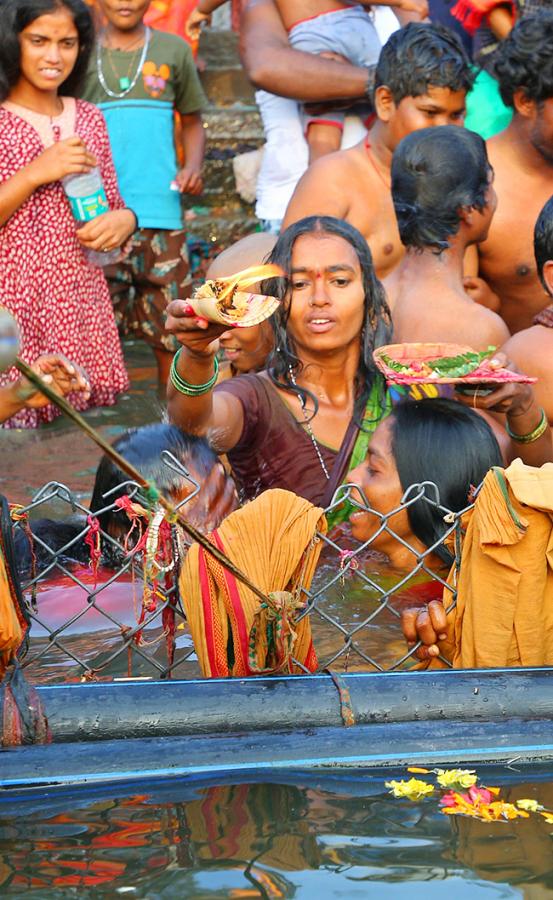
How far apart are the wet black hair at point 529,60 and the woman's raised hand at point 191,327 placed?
2973 millimetres

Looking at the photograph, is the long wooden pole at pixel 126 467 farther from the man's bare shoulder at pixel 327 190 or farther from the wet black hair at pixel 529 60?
the wet black hair at pixel 529 60

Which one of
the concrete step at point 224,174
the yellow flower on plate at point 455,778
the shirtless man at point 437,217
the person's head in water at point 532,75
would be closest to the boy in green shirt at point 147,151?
the concrete step at point 224,174

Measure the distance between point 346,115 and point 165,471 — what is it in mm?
4069

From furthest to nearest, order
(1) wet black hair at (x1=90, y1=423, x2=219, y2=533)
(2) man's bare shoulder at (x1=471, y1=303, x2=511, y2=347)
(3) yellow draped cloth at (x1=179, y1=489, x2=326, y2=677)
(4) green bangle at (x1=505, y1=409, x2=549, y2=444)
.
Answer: (2) man's bare shoulder at (x1=471, y1=303, x2=511, y2=347)
(4) green bangle at (x1=505, y1=409, x2=549, y2=444)
(1) wet black hair at (x1=90, y1=423, x2=219, y2=533)
(3) yellow draped cloth at (x1=179, y1=489, x2=326, y2=677)

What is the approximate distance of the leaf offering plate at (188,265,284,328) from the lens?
10.5ft

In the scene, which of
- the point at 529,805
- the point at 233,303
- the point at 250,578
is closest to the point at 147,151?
the point at 233,303

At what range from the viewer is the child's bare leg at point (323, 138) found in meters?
7.12

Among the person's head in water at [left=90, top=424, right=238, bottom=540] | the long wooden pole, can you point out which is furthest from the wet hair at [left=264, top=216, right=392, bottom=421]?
the long wooden pole

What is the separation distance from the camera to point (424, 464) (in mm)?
3965

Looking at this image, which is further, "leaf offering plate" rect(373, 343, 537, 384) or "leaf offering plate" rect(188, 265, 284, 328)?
"leaf offering plate" rect(373, 343, 537, 384)

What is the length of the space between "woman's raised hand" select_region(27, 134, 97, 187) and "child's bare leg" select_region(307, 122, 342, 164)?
1.54m

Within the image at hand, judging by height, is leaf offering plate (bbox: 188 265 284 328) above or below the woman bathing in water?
above

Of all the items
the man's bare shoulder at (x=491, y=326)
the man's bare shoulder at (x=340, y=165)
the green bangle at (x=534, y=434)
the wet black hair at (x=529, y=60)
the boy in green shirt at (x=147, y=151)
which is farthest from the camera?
the boy in green shirt at (x=147, y=151)

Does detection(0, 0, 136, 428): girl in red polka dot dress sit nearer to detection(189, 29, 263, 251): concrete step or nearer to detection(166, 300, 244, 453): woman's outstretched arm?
detection(189, 29, 263, 251): concrete step
